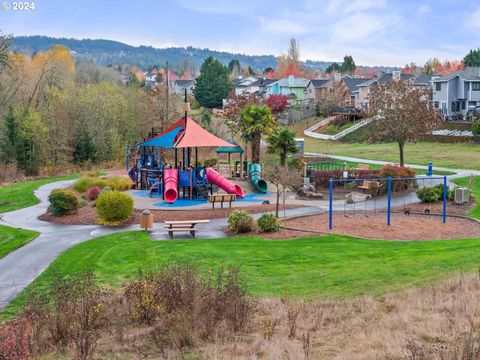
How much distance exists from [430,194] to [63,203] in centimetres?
1648

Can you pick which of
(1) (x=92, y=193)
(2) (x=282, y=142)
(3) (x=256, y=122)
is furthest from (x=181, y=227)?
(3) (x=256, y=122)

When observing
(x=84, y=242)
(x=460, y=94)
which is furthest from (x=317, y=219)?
(x=460, y=94)

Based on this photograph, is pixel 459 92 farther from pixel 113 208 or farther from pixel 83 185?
pixel 113 208

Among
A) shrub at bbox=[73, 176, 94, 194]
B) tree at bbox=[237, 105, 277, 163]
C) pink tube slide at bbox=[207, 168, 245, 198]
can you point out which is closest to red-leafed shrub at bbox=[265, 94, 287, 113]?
tree at bbox=[237, 105, 277, 163]

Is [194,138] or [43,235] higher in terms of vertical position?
[194,138]

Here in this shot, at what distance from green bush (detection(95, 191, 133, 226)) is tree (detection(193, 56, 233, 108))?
80.4m

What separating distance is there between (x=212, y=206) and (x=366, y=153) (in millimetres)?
31150

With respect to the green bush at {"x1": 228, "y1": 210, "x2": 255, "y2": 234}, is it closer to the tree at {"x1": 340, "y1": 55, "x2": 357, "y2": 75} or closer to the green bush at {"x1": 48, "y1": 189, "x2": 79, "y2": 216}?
the green bush at {"x1": 48, "y1": 189, "x2": 79, "y2": 216}

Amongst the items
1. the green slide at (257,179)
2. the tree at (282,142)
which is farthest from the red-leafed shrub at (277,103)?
the green slide at (257,179)

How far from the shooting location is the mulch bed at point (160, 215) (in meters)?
25.5

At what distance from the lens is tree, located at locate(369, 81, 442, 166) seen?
126 ft

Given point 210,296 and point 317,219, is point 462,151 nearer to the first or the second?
point 317,219

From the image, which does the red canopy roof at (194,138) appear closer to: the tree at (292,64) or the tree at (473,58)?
the tree at (473,58)

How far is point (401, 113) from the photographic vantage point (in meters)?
39.0
